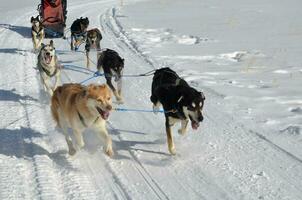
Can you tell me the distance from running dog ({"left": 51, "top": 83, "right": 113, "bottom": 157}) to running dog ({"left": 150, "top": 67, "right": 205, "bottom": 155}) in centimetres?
73

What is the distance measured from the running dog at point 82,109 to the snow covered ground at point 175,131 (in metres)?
0.28

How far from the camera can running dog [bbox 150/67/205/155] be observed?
472cm

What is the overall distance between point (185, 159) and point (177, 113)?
0.52 meters

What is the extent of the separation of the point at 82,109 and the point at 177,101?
102 centimetres

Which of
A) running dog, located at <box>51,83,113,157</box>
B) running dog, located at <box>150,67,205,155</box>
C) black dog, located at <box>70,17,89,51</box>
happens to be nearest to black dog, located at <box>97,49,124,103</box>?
running dog, located at <box>150,67,205,155</box>

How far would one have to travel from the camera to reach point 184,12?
17.9 metres

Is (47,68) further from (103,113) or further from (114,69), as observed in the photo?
(103,113)

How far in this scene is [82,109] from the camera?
463 centimetres

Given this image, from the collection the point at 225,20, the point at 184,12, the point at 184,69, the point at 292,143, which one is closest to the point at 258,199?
the point at 292,143

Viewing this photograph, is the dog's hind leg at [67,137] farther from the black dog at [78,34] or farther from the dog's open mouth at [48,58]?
the black dog at [78,34]

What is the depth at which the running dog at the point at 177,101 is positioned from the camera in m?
4.72

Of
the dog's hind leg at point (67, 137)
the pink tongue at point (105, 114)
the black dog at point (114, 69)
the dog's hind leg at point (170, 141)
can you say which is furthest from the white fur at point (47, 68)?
the pink tongue at point (105, 114)

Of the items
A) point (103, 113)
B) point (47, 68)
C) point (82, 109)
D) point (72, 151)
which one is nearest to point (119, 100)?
point (47, 68)

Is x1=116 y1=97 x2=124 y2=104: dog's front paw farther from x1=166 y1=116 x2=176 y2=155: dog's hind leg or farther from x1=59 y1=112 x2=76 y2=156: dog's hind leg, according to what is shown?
x1=166 y1=116 x2=176 y2=155: dog's hind leg
